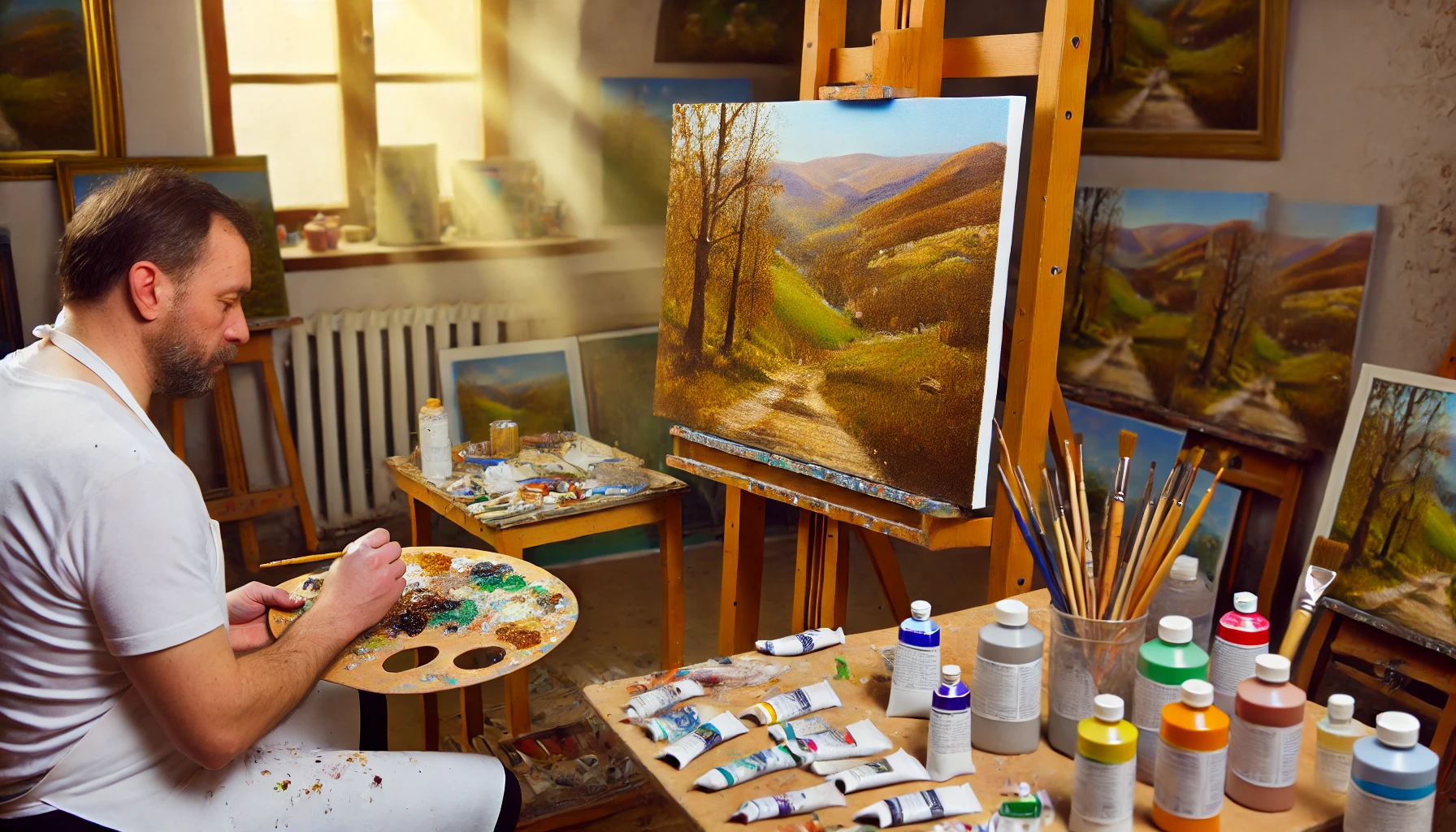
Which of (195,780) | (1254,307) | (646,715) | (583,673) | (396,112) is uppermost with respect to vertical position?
(396,112)

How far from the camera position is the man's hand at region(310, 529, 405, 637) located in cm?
177

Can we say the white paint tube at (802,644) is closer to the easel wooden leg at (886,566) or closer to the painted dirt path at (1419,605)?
the easel wooden leg at (886,566)

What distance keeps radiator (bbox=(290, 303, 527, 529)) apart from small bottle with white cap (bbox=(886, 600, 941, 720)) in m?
2.98

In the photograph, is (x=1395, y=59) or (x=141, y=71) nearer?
(x=1395, y=59)

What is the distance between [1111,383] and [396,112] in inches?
105

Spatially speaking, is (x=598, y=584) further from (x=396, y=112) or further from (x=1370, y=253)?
(x=1370, y=253)

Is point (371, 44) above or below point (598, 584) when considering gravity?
above

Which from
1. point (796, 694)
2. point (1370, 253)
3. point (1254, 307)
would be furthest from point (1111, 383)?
point (796, 694)

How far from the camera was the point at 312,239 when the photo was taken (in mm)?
3973

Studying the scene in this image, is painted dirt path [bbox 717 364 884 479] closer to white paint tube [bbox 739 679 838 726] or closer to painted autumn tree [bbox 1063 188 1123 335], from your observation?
white paint tube [bbox 739 679 838 726]

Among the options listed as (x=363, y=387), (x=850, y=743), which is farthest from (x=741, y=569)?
(x=363, y=387)

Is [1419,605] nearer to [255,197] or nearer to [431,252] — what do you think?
[431,252]

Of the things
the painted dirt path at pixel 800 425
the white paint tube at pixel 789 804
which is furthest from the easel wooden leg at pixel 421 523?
the white paint tube at pixel 789 804

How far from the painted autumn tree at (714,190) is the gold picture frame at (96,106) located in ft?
6.94
